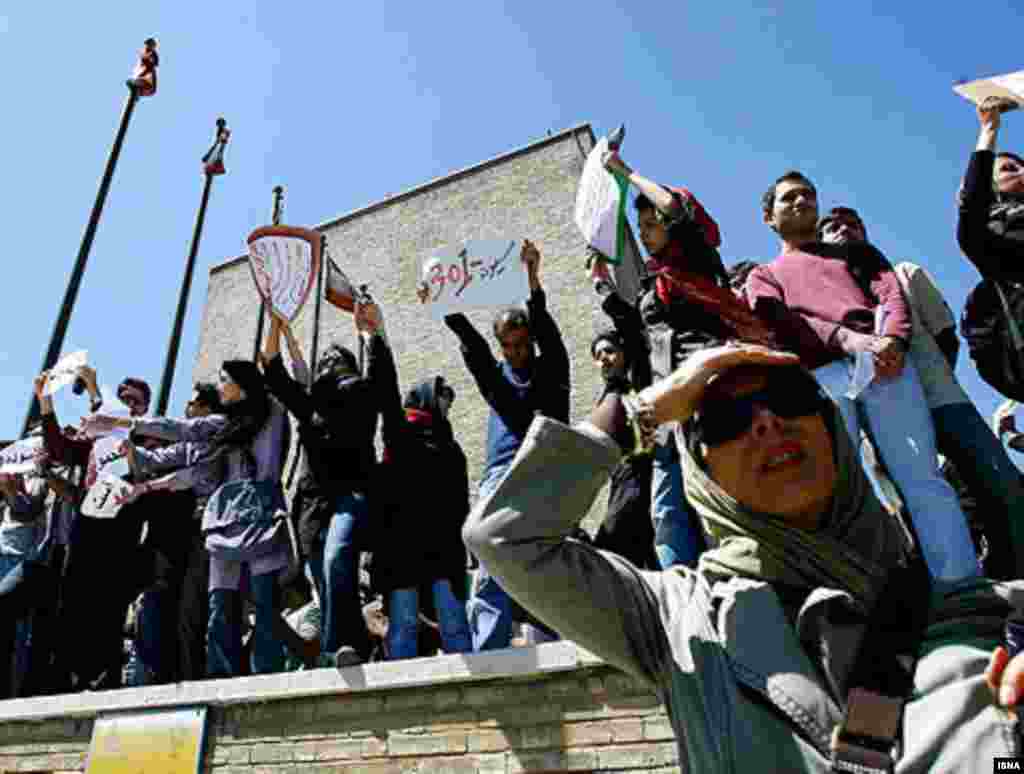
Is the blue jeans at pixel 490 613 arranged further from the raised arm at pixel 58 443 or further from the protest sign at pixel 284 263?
the raised arm at pixel 58 443

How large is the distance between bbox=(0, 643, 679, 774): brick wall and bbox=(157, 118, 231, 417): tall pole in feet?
28.8

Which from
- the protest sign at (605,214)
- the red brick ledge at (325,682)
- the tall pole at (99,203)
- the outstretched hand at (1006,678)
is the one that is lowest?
the outstretched hand at (1006,678)

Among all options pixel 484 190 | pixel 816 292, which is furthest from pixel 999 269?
pixel 484 190

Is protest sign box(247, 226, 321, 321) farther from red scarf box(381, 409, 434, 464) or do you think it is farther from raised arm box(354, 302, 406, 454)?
red scarf box(381, 409, 434, 464)

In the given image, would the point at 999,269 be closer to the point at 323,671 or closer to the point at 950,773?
the point at 950,773

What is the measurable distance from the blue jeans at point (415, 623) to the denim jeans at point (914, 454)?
2149mm

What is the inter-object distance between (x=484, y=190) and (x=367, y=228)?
3052 millimetres

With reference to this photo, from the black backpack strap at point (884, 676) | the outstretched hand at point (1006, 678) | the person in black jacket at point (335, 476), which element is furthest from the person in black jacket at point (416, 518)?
the outstretched hand at point (1006, 678)

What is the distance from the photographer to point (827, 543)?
138 cm

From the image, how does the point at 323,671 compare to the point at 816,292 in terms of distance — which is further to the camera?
the point at 323,671

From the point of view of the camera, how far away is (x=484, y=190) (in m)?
17.6

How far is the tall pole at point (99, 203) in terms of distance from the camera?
380 inches

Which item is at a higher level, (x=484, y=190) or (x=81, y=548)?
(x=484, y=190)

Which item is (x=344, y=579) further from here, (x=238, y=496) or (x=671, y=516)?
(x=671, y=516)
